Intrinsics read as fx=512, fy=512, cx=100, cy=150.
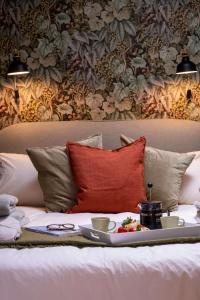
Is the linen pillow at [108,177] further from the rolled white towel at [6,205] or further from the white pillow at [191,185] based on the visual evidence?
the rolled white towel at [6,205]

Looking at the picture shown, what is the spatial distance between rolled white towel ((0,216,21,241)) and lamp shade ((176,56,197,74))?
2.12m

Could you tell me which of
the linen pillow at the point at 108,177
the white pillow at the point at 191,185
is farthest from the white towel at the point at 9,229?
the white pillow at the point at 191,185

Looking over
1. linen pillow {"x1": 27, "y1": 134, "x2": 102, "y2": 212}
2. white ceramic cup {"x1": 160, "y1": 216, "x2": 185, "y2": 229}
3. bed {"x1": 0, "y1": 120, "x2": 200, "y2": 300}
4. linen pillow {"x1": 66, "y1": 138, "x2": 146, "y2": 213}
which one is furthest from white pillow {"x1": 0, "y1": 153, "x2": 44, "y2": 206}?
bed {"x1": 0, "y1": 120, "x2": 200, "y2": 300}

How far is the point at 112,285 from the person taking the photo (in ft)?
5.68

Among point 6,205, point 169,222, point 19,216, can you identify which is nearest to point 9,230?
point 6,205

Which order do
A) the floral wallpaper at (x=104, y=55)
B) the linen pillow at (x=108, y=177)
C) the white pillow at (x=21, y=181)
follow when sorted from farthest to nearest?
the floral wallpaper at (x=104, y=55), the white pillow at (x=21, y=181), the linen pillow at (x=108, y=177)

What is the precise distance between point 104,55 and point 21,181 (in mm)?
1312

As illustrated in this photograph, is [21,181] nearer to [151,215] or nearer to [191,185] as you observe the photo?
[191,185]

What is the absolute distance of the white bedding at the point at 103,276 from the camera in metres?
1.72

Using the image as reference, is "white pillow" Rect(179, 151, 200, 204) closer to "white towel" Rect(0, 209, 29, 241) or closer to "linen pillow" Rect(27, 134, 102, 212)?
"linen pillow" Rect(27, 134, 102, 212)

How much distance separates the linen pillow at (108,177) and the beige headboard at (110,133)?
0.47 metres

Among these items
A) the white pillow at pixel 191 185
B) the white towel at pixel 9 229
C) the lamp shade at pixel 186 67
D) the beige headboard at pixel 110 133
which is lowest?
the white pillow at pixel 191 185

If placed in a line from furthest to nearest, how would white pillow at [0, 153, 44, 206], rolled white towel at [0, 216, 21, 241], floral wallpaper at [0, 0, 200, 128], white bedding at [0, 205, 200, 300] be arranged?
floral wallpaper at [0, 0, 200, 128] → white pillow at [0, 153, 44, 206] → rolled white towel at [0, 216, 21, 241] → white bedding at [0, 205, 200, 300]

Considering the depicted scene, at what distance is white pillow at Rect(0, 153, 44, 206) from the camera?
345 cm
